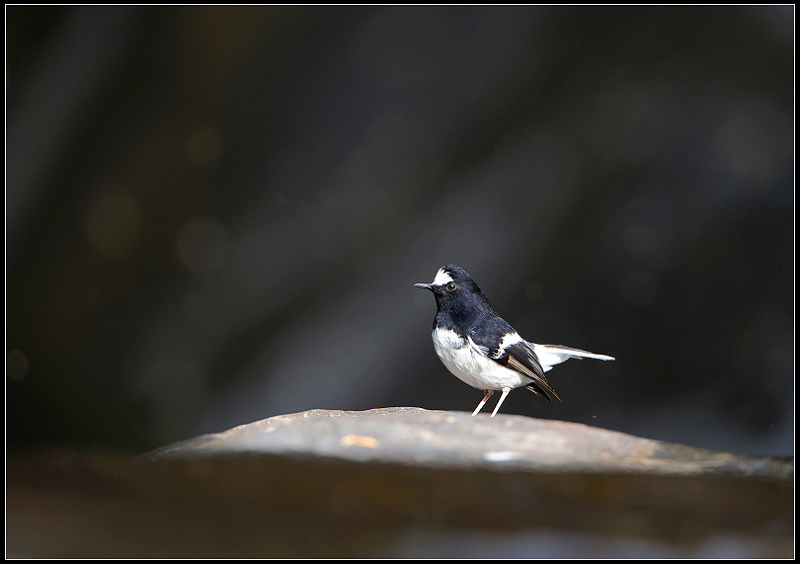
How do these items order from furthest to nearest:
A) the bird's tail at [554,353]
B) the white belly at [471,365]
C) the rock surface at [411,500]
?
the bird's tail at [554,353] < the white belly at [471,365] < the rock surface at [411,500]

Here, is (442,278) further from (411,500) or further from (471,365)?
(411,500)

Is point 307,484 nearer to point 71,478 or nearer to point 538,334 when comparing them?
point 71,478

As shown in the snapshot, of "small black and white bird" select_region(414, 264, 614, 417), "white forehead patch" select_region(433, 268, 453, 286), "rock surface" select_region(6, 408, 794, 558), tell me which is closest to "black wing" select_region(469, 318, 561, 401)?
"small black and white bird" select_region(414, 264, 614, 417)

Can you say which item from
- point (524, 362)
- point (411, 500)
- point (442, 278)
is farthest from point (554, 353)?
point (411, 500)

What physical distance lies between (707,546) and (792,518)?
0.11 m

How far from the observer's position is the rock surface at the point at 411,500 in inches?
20.4

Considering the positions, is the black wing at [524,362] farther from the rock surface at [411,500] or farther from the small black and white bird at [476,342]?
the rock surface at [411,500]

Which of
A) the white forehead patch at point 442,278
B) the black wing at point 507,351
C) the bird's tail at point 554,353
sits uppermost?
the white forehead patch at point 442,278

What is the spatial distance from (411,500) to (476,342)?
744mm

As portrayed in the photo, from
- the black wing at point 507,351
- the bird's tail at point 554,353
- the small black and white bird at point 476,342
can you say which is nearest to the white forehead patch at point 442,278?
the small black and white bird at point 476,342

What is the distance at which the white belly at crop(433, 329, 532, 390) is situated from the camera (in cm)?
128

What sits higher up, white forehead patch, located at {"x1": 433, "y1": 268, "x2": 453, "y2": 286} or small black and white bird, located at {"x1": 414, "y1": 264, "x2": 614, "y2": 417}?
white forehead patch, located at {"x1": 433, "y1": 268, "x2": 453, "y2": 286}

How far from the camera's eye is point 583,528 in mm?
529

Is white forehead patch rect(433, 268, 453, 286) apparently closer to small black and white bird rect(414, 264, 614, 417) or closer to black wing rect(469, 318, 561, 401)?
small black and white bird rect(414, 264, 614, 417)
